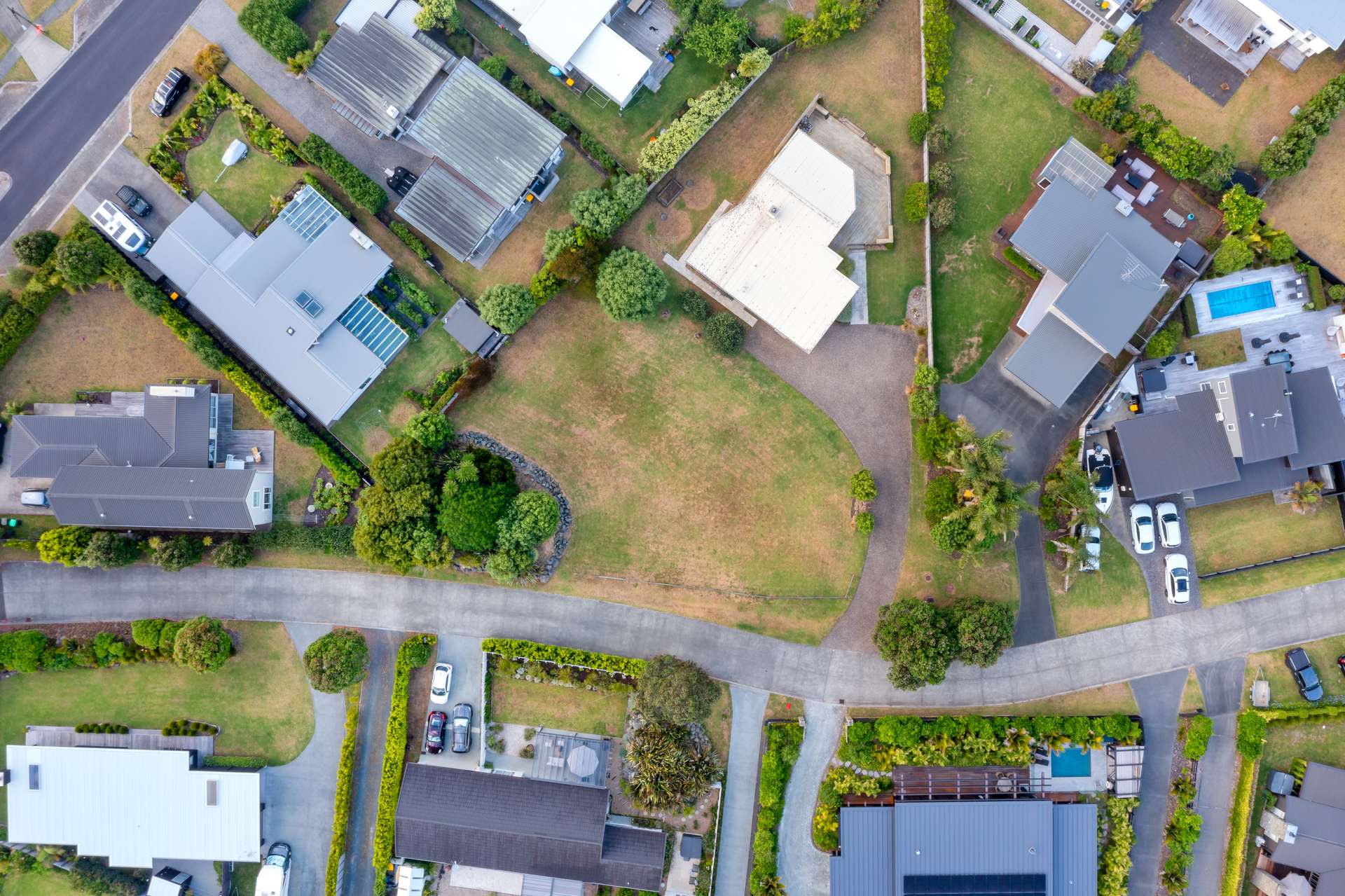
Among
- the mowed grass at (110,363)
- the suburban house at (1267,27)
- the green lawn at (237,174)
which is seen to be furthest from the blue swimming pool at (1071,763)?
the green lawn at (237,174)

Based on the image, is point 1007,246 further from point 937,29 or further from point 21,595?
point 21,595

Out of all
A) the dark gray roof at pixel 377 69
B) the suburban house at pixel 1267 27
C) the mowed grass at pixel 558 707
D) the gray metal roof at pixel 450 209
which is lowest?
the mowed grass at pixel 558 707

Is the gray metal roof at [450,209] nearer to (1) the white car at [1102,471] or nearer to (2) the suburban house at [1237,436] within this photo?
(1) the white car at [1102,471]

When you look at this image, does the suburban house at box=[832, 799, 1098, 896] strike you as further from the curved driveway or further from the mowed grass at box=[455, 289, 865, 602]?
the mowed grass at box=[455, 289, 865, 602]

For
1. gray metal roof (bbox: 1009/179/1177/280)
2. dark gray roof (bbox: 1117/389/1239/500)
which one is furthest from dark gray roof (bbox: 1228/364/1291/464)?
gray metal roof (bbox: 1009/179/1177/280)

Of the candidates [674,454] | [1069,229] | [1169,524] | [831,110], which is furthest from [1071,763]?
[831,110]
